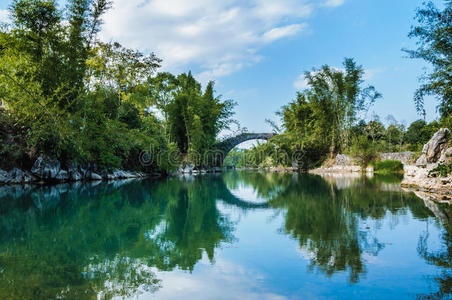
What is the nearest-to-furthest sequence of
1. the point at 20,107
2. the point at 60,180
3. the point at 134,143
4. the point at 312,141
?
1. the point at 20,107
2. the point at 60,180
3. the point at 134,143
4. the point at 312,141

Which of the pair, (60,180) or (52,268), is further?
(60,180)

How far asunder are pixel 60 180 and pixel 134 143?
583cm

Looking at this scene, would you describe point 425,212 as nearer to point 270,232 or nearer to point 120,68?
point 270,232

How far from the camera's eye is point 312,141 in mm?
30484

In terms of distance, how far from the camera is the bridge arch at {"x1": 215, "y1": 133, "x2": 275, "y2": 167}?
36688mm

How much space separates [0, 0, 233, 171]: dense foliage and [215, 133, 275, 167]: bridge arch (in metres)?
14.3

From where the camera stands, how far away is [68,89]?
14.6 metres

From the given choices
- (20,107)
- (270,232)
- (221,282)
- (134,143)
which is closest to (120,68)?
(134,143)

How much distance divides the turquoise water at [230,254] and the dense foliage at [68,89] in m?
7.86

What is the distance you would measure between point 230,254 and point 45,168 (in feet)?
42.6

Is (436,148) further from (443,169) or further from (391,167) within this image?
(391,167)

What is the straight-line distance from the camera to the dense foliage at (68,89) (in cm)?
1296

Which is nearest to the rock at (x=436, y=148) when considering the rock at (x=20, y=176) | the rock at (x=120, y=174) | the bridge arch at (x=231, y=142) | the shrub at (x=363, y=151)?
the shrub at (x=363, y=151)

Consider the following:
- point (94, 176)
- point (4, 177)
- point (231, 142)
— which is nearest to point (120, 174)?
point (94, 176)
